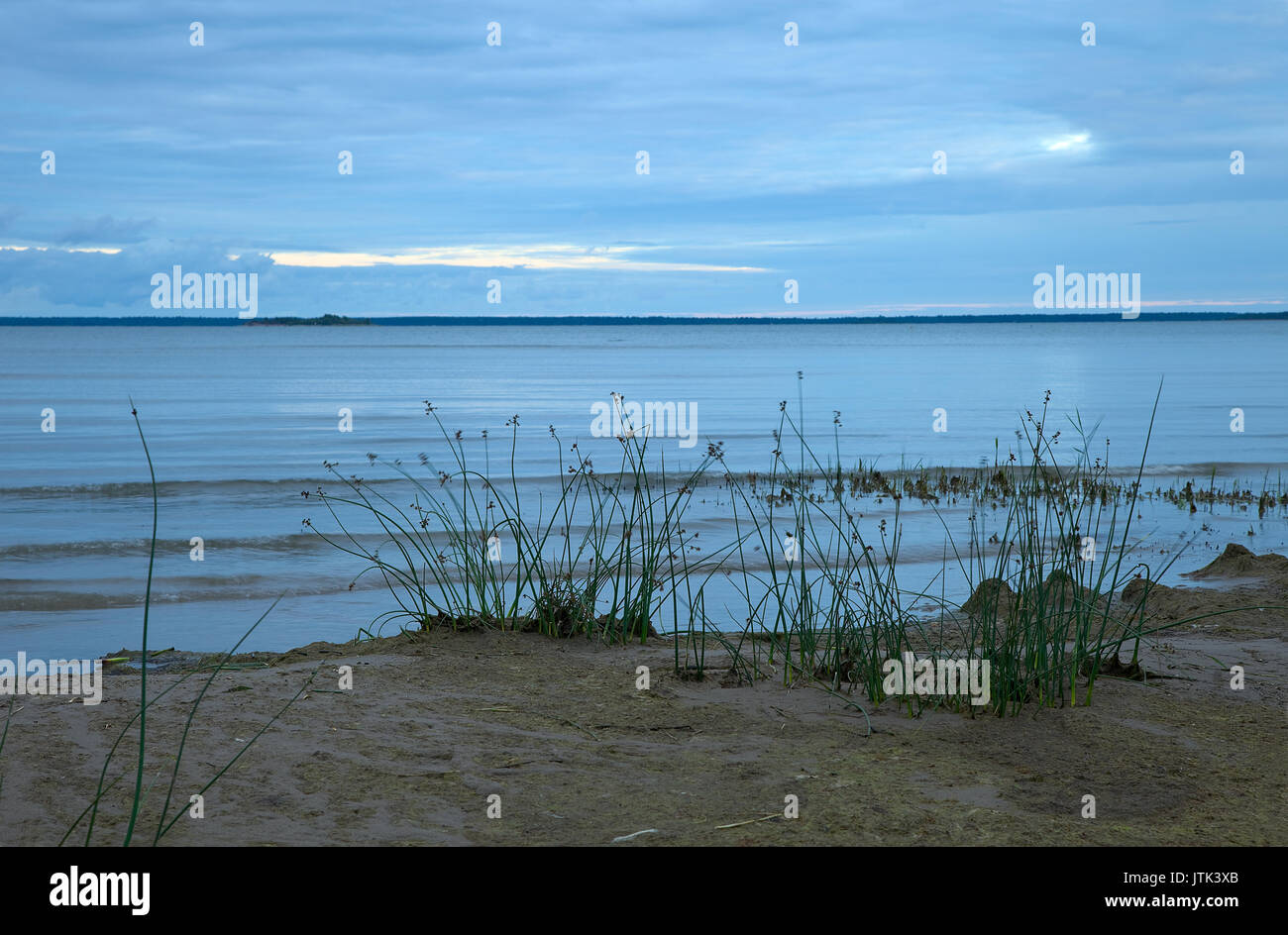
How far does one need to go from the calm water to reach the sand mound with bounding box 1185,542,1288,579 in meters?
1.07

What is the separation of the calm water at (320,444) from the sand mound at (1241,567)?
107 cm

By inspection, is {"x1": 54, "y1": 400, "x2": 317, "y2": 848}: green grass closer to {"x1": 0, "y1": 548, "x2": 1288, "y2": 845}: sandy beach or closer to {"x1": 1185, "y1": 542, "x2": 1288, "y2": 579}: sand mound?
{"x1": 0, "y1": 548, "x2": 1288, "y2": 845}: sandy beach

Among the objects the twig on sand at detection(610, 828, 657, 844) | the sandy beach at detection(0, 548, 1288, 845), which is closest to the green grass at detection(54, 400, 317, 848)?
the sandy beach at detection(0, 548, 1288, 845)

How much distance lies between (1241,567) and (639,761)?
707cm

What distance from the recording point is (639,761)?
4168mm

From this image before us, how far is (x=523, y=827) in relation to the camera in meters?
3.50

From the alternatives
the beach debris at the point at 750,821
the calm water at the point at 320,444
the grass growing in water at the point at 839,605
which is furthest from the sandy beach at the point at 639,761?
the calm water at the point at 320,444

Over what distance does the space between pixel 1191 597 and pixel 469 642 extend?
196 inches

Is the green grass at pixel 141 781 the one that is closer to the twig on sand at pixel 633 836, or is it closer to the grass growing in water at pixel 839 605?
the twig on sand at pixel 633 836

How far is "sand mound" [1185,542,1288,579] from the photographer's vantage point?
29.2 ft
